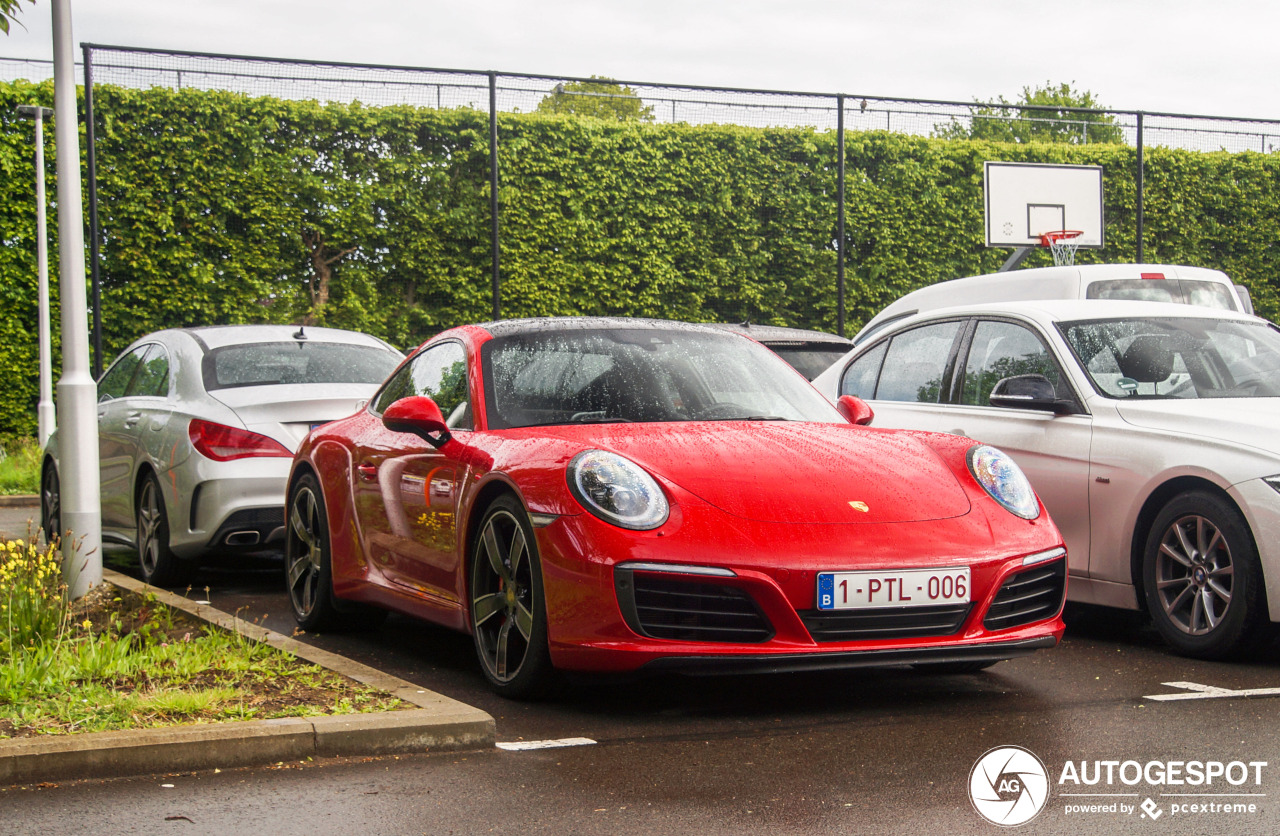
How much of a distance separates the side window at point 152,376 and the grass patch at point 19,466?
7568mm

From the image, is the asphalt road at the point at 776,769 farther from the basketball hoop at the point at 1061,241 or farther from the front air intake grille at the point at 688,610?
the basketball hoop at the point at 1061,241

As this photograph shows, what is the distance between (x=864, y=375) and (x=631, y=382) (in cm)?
278

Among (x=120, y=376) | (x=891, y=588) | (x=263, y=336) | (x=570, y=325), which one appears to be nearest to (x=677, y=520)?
(x=891, y=588)

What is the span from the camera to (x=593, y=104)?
79.8 feet

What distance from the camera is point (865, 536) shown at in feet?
16.0

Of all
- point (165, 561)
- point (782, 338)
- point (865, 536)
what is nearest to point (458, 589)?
point (865, 536)

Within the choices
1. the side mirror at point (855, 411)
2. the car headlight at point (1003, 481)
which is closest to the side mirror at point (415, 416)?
the side mirror at point (855, 411)

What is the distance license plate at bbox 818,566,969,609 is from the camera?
4750 mm

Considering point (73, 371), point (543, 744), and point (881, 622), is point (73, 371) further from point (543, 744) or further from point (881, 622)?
point (881, 622)

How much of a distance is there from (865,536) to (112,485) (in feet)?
20.5

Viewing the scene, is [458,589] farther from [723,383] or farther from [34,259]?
[34,259]

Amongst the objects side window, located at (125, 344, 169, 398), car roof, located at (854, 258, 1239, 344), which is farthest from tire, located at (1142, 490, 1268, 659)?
side window, located at (125, 344, 169, 398)

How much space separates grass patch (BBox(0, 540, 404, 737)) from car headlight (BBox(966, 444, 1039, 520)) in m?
2.20

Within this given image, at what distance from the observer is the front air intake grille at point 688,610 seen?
4.74m
